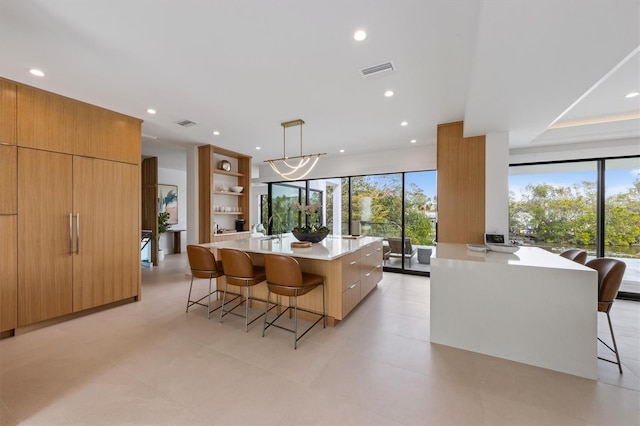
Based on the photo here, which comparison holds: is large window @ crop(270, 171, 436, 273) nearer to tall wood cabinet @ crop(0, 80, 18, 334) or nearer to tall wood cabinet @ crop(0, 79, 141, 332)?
tall wood cabinet @ crop(0, 79, 141, 332)

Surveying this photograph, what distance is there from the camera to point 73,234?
3.15 meters

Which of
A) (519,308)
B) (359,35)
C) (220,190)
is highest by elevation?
(359,35)

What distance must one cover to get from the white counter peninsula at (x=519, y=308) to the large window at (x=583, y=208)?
2482mm

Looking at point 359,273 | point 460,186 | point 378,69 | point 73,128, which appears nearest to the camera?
point 378,69

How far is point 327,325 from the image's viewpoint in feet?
10.1

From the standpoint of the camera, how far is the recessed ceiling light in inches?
77.7

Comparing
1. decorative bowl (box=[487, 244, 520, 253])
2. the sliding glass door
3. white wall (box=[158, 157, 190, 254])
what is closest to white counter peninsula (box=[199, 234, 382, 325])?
decorative bowl (box=[487, 244, 520, 253])

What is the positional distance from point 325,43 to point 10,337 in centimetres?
442

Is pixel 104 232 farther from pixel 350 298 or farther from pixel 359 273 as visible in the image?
pixel 359 273

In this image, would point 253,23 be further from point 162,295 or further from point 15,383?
point 162,295

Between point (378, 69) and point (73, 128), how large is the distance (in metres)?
3.75

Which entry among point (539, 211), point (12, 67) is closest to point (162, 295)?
point (12, 67)

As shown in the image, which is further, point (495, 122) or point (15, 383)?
point (495, 122)

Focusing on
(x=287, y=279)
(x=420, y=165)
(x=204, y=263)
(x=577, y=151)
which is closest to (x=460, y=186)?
(x=420, y=165)
